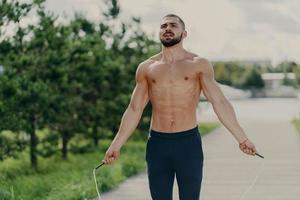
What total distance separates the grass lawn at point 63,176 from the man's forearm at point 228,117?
3.84 meters

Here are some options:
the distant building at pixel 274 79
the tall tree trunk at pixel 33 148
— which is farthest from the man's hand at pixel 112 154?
the distant building at pixel 274 79

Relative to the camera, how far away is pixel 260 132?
28250mm

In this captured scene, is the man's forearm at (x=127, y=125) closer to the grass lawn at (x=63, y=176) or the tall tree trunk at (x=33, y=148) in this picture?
the grass lawn at (x=63, y=176)

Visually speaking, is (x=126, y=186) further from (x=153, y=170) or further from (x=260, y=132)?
(x=260, y=132)

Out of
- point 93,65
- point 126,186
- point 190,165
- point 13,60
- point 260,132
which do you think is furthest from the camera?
point 260,132

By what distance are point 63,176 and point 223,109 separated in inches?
334

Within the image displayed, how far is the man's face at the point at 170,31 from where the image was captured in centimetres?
527

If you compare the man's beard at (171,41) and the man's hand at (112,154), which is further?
the man's hand at (112,154)

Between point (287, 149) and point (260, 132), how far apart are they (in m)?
8.29

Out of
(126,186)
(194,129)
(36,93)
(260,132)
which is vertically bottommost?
(260,132)

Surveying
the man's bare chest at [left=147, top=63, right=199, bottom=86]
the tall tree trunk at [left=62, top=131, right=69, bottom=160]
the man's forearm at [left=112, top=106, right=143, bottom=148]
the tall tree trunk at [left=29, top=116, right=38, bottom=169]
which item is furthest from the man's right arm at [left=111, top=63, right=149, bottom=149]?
the tall tree trunk at [left=62, top=131, right=69, bottom=160]

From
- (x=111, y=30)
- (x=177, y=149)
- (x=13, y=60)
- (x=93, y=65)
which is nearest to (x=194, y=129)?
(x=177, y=149)

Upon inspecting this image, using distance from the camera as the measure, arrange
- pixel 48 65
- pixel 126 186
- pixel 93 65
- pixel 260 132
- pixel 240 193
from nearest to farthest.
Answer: pixel 240 193, pixel 126 186, pixel 48 65, pixel 93 65, pixel 260 132

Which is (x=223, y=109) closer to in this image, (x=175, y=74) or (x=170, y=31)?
(x=175, y=74)
